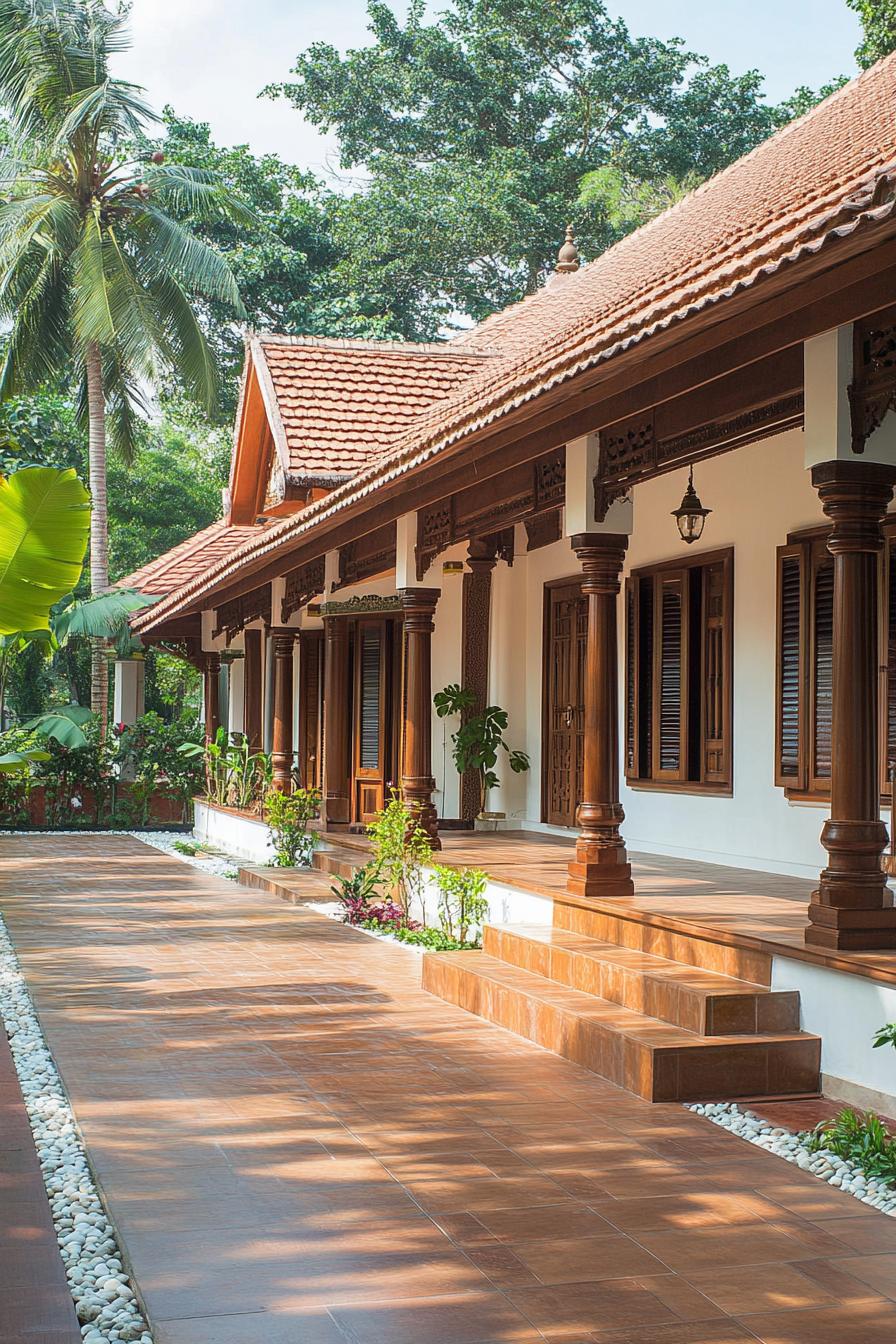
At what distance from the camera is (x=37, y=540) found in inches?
289

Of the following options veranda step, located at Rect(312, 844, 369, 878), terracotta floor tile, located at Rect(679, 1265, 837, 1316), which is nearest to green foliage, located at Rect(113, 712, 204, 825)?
veranda step, located at Rect(312, 844, 369, 878)

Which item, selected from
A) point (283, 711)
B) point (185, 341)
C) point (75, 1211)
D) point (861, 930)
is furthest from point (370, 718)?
point (75, 1211)

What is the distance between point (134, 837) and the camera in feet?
68.8

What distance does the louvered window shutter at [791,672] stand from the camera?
9.26m

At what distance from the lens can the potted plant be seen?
13.6 meters

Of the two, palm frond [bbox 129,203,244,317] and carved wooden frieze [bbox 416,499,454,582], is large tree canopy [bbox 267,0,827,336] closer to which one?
palm frond [bbox 129,203,244,317]

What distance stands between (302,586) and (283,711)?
169 cm

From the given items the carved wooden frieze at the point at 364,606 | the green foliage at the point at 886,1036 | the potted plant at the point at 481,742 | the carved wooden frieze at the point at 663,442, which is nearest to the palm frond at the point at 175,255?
the carved wooden frieze at the point at 364,606

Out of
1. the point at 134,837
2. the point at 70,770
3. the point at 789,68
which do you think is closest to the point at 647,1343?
the point at 134,837

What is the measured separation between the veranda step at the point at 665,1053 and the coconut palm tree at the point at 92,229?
17.2 m

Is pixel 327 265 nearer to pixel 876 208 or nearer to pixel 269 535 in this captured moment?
pixel 269 535

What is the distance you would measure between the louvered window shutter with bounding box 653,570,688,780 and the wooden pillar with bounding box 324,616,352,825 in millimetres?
5051

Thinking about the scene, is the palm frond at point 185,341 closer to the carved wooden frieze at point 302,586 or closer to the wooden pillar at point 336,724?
the carved wooden frieze at point 302,586

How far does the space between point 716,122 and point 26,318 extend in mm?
17483
